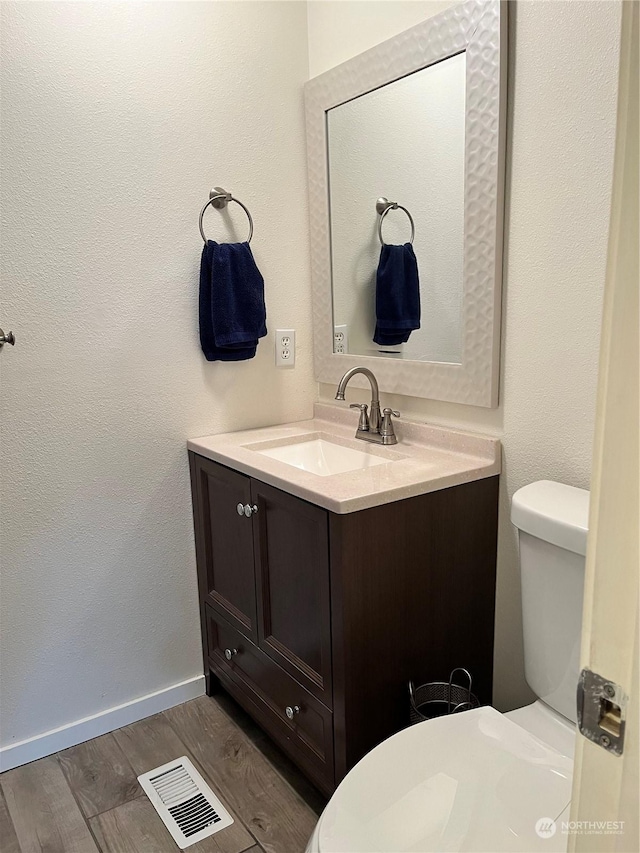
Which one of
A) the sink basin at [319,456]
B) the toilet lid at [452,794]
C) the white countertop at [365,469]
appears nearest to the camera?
the toilet lid at [452,794]

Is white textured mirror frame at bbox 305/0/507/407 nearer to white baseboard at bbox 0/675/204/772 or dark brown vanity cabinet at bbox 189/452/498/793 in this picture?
dark brown vanity cabinet at bbox 189/452/498/793

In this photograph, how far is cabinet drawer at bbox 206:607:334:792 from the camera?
1.59m

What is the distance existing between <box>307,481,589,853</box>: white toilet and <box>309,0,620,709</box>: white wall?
0.54 feet

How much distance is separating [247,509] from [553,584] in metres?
0.78

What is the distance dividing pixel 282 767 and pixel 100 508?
87 centimetres

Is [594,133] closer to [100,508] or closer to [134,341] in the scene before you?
[134,341]

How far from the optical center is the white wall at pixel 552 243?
1.35 meters

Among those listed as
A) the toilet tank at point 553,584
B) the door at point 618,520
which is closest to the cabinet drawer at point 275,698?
the toilet tank at point 553,584

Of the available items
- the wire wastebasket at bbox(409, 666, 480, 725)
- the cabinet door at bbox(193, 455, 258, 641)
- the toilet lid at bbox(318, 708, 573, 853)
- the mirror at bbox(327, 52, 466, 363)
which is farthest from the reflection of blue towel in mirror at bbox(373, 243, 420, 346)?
the toilet lid at bbox(318, 708, 573, 853)

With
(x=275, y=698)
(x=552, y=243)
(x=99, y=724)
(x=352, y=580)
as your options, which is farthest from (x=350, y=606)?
(x=99, y=724)

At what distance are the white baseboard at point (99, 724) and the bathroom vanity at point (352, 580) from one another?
0.28m

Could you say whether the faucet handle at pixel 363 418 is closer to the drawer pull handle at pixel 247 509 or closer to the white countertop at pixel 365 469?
the white countertop at pixel 365 469

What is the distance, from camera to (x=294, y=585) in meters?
1.61

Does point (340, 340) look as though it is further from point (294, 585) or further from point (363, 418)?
point (294, 585)
